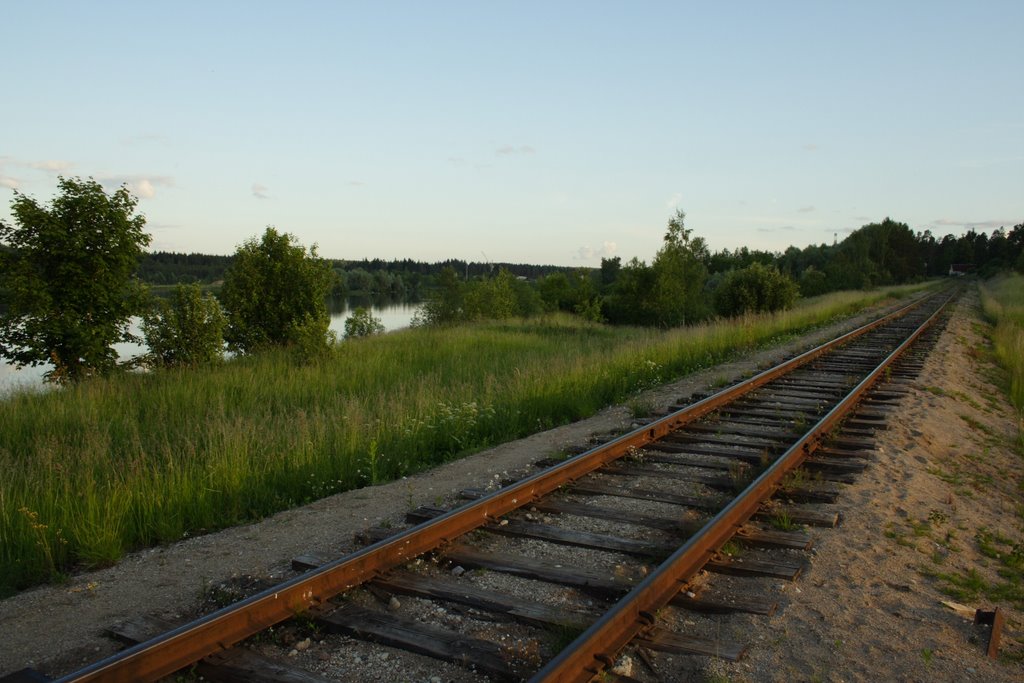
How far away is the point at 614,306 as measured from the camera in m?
57.8

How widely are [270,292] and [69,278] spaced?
609cm

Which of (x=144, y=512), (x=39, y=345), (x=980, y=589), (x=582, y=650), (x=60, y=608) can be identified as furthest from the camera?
(x=39, y=345)

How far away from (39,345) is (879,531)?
A: 12.7 meters

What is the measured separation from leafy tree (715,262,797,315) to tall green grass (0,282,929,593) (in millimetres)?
19483

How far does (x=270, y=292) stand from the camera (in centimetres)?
1833

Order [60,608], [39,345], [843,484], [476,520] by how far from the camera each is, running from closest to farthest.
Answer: [60,608]
[476,520]
[843,484]
[39,345]

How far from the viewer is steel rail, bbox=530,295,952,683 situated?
10.7 feet

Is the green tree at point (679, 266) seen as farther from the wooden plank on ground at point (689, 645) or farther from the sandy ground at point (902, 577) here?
the wooden plank on ground at point (689, 645)

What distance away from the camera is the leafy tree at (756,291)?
1430 inches

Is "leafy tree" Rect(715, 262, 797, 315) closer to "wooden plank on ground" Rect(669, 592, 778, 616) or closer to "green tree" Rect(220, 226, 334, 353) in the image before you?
"green tree" Rect(220, 226, 334, 353)

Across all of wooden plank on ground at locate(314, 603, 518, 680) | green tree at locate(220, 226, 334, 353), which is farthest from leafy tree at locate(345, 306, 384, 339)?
wooden plank on ground at locate(314, 603, 518, 680)

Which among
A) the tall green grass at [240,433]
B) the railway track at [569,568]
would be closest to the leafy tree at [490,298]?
the tall green grass at [240,433]

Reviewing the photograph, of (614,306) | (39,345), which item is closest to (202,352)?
(39,345)

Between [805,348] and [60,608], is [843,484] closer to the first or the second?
[60,608]
